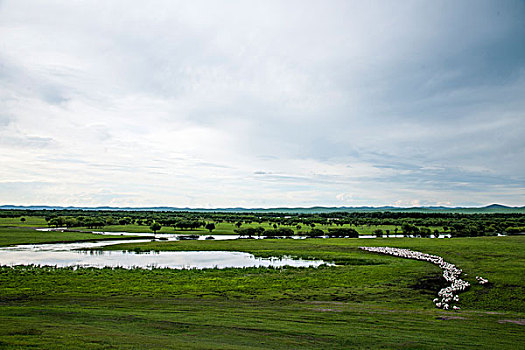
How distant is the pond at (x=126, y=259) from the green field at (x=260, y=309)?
5.80m

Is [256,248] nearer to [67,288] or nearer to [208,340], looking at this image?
[67,288]

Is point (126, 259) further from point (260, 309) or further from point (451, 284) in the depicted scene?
point (451, 284)

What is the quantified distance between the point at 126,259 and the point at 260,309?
1141 inches

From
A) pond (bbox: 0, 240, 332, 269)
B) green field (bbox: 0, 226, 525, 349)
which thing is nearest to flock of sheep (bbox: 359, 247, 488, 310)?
green field (bbox: 0, 226, 525, 349)

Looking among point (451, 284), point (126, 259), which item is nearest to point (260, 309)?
point (451, 284)

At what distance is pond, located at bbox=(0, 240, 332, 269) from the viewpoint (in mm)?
36844

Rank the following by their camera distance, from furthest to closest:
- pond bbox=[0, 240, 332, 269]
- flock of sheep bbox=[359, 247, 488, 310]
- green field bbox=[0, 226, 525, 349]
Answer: pond bbox=[0, 240, 332, 269], flock of sheep bbox=[359, 247, 488, 310], green field bbox=[0, 226, 525, 349]

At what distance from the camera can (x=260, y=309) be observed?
18.2m

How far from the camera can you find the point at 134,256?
148 feet

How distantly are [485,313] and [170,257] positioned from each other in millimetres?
35676

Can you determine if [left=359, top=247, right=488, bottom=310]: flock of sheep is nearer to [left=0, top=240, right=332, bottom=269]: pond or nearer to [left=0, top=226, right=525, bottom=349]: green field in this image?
[left=0, top=226, right=525, bottom=349]: green field

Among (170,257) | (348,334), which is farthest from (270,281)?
(170,257)

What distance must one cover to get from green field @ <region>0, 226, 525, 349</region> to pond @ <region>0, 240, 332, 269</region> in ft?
19.0

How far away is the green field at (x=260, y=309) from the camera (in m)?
12.4
